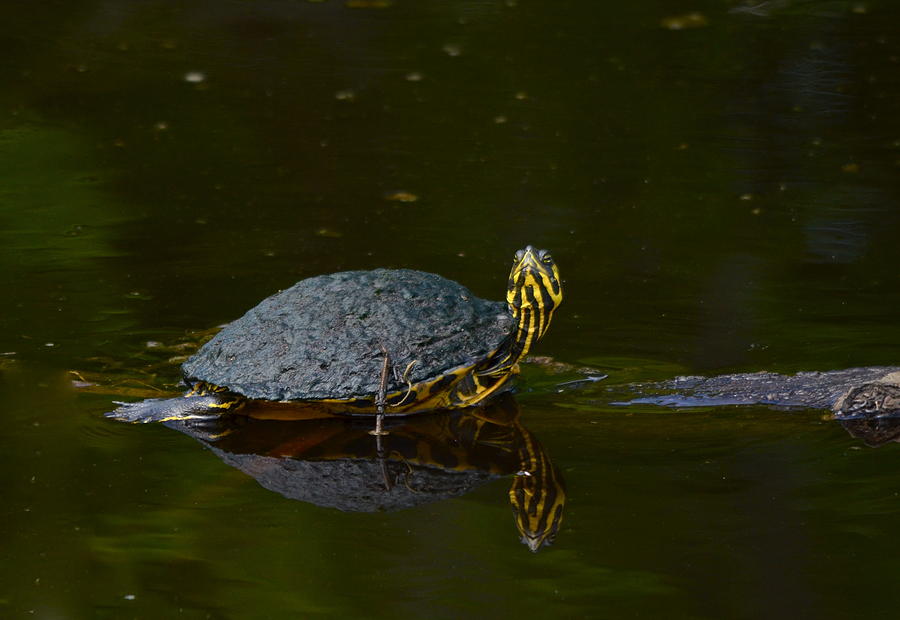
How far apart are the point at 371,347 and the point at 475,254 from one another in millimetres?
1492

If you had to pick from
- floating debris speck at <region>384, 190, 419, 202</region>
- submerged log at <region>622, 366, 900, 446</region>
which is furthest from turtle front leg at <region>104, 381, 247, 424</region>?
floating debris speck at <region>384, 190, 419, 202</region>

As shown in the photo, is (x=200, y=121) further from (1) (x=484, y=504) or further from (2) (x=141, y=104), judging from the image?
(1) (x=484, y=504)

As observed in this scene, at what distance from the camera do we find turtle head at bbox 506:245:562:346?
148 inches

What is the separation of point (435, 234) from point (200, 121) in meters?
2.20

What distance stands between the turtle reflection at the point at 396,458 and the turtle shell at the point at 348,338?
145 millimetres

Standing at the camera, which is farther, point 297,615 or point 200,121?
point 200,121

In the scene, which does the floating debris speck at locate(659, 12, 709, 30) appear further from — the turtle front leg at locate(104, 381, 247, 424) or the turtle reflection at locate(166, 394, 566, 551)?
the turtle front leg at locate(104, 381, 247, 424)

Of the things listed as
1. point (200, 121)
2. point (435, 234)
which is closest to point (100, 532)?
point (435, 234)

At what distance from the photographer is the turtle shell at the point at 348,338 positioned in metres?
3.52

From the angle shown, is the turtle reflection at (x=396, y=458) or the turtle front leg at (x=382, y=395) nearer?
the turtle reflection at (x=396, y=458)

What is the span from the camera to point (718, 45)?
26.9 ft

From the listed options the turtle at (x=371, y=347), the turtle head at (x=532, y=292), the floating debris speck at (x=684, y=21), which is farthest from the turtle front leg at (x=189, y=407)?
the floating debris speck at (x=684, y=21)

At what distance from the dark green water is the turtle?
6.9 inches

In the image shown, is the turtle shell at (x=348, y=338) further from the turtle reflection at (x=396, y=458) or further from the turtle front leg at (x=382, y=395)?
the turtle reflection at (x=396, y=458)
